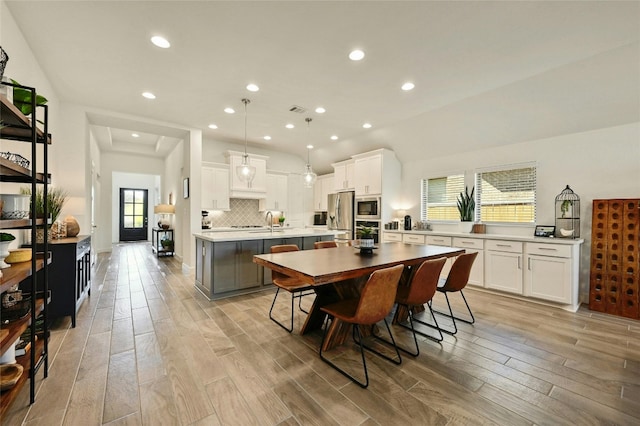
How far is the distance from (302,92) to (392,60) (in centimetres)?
130

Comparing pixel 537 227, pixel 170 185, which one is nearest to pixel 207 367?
pixel 537 227

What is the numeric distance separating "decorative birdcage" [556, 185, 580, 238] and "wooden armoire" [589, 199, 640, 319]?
0.23 m

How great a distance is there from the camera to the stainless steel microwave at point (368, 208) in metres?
5.80

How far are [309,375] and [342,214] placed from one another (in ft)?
15.2

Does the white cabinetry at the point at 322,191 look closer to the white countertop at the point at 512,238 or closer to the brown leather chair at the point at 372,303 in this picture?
the white countertop at the point at 512,238

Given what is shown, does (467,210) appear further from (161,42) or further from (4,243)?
(4,243)

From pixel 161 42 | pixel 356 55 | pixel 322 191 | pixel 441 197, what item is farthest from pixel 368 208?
pixel 161 42

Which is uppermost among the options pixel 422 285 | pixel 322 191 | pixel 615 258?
pixel 322 191

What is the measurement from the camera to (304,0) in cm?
208

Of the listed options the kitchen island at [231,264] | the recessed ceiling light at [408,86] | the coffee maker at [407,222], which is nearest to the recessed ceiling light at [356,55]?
the recessed ceiling light at [408,86]

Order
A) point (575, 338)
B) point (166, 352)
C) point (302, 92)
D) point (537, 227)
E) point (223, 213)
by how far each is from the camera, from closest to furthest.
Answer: point (166, 352)
point (575, 338)
point (302, 92)
point (537, 227)
point (223, 213)

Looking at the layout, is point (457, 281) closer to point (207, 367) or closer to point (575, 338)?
point (575, 338)

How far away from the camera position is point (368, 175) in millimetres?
5934

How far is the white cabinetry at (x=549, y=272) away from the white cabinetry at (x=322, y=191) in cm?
453
